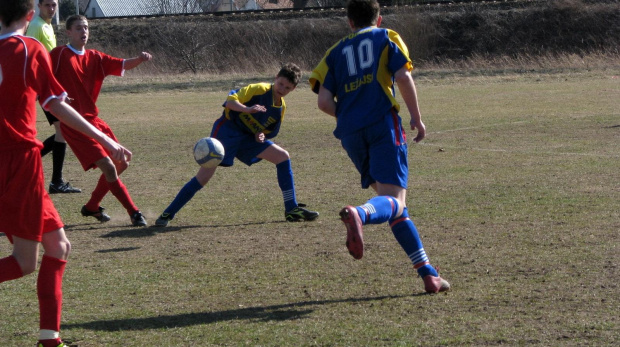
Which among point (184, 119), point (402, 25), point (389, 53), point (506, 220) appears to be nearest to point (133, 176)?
point (506, 220)

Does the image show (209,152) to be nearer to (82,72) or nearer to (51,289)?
(82,72)

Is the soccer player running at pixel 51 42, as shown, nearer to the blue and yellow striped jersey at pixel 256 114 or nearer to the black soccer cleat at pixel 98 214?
the black soccer cleat at pixel 98 214

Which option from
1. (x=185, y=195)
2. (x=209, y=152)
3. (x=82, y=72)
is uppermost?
(x=82, y=72)

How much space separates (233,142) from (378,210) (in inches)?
119

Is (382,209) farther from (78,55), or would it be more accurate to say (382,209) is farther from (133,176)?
(133,176)

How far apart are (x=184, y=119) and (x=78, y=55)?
36.7 feet

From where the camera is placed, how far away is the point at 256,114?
7262 mm

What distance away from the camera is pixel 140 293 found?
5020mm

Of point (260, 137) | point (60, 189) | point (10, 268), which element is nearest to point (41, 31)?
point (60, 189)

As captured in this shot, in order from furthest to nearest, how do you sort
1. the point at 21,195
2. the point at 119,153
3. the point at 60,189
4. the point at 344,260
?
the point at 60,189 < the point at 344,260 < the point at 119,153 < the point at 21,195

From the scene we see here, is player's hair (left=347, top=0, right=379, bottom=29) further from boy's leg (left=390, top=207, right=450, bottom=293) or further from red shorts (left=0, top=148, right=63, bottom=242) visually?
red shorts (left=0, top=148, right=63, bottom=242)

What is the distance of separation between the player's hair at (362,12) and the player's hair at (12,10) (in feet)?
6.38

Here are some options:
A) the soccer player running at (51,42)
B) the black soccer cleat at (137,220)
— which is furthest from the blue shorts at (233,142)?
the soccer player running at (51,42)

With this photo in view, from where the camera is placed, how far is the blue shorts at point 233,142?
285 inches
